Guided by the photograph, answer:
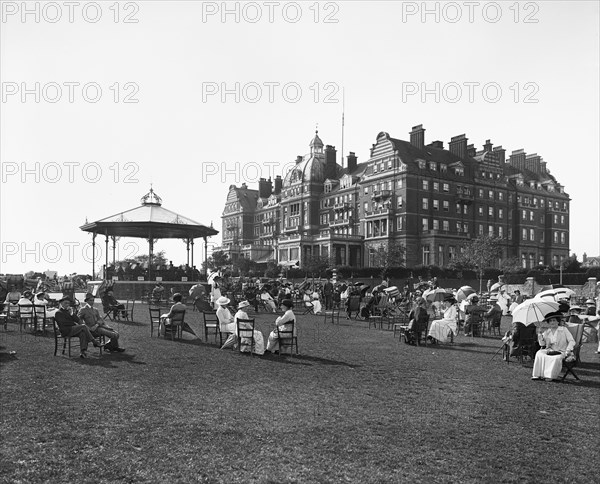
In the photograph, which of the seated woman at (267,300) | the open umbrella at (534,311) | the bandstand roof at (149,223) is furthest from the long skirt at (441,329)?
the bandstand roof at (149,223)

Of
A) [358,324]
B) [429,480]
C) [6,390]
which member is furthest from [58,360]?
[358,324]

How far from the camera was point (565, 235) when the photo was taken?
93875mm

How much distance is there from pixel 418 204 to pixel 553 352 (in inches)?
2632

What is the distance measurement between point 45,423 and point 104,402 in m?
1.25

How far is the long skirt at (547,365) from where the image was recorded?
38.7 feet

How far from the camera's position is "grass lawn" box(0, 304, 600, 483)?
252 inches

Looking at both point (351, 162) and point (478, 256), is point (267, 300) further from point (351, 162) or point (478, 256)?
point (351, 162)

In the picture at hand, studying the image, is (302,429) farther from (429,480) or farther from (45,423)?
(45,423)

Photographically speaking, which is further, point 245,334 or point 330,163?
point 330,163

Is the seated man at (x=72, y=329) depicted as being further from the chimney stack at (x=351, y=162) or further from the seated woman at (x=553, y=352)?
the chimney stack at (x=351, y=162)

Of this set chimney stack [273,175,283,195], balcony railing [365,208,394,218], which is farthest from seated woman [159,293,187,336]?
chimney stack [273,175,283,195]

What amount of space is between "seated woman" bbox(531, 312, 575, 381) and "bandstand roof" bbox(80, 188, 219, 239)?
2668 centimetres

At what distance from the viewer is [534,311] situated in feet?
43.4

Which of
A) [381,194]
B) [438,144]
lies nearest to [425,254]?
[381,194]
